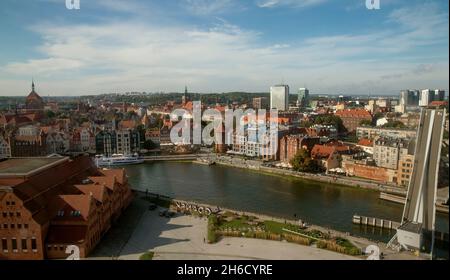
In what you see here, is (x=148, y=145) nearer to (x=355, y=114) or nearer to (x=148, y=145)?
(x=148, y=145)

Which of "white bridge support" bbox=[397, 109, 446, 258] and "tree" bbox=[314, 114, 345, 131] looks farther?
"tree" bbox=[314, 114, 345, 131]

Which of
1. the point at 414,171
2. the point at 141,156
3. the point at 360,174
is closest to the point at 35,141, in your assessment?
the point at 141,156

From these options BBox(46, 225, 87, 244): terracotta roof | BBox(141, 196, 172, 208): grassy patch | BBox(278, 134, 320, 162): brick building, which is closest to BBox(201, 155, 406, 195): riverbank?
BBox(278, 134, 320, 162): brick building

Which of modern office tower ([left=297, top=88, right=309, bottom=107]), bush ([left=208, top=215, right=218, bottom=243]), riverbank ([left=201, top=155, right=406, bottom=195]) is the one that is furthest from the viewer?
modern office tower ([left=297, top=88, right=309, bottom=107])

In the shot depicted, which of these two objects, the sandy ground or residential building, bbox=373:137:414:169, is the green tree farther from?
the sandy ground

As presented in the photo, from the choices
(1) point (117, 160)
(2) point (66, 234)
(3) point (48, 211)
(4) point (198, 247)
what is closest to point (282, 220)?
(4) point (198, 247)

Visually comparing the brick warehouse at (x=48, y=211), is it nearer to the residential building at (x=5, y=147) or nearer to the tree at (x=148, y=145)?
the residential building at (x=5, y=147)

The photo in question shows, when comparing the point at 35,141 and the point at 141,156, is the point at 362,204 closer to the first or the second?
the point at 141,156
